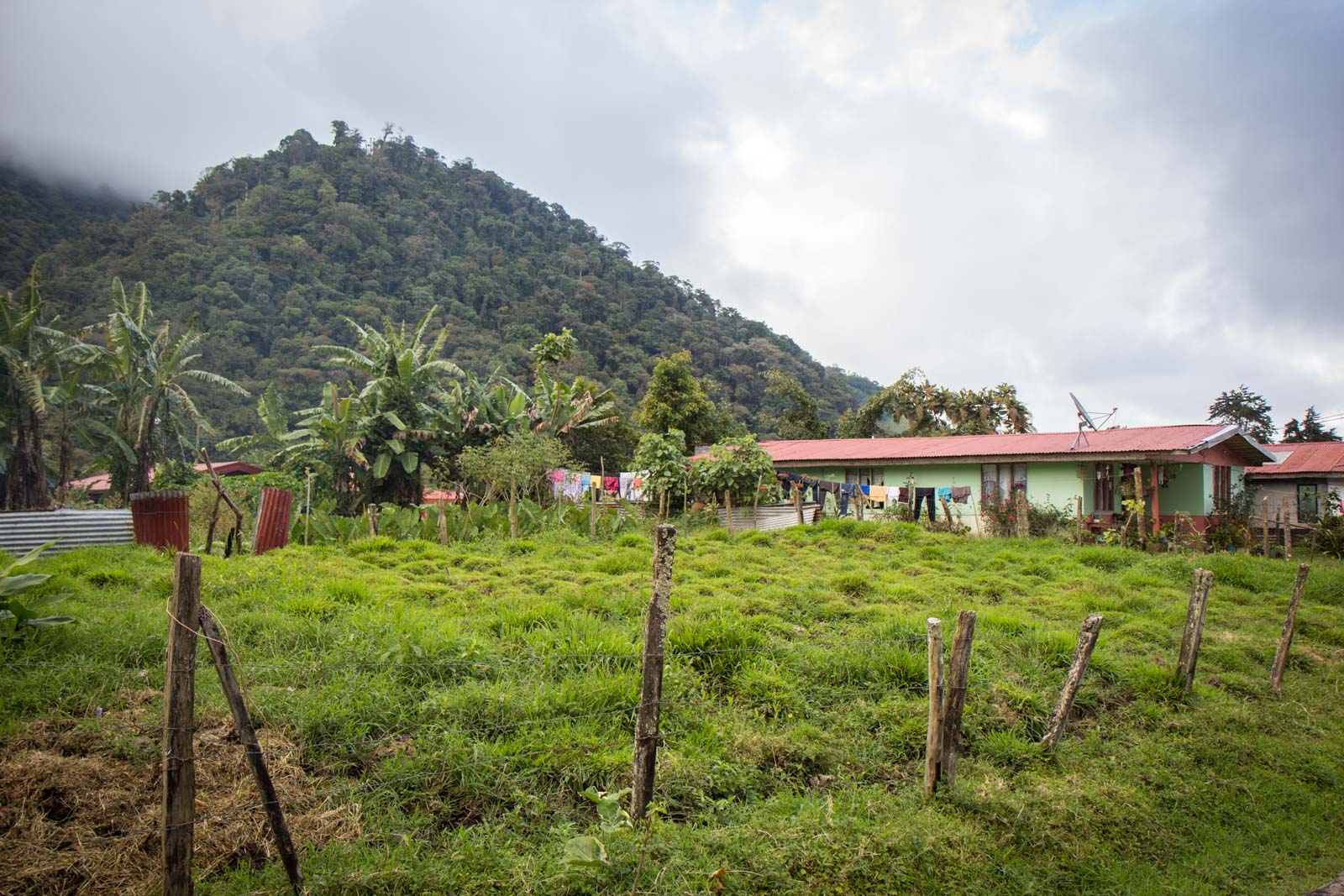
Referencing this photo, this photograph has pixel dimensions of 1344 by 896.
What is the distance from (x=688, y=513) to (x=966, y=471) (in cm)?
810

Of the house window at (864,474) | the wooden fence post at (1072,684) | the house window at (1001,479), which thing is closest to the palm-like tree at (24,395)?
the house window at (864,474)

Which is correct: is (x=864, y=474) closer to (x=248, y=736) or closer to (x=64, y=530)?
(x=64, y=530)

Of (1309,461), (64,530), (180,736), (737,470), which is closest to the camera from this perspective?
(180,736)

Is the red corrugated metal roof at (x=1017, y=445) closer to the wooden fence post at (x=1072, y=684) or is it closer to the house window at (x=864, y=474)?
the house window at (x=864, y=474)

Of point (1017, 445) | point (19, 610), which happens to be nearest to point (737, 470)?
point (1017, 445)

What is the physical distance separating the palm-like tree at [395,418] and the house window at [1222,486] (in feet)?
70.1

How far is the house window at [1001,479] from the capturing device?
19469 mm

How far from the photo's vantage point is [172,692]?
2.91m

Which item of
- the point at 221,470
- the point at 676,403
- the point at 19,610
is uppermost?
the point at 676,403

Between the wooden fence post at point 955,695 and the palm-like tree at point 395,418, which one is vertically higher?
the palm-like tree at point 395,418

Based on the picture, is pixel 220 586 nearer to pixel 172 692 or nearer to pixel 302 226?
pixel 172 692

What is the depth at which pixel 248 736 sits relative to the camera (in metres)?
3.12

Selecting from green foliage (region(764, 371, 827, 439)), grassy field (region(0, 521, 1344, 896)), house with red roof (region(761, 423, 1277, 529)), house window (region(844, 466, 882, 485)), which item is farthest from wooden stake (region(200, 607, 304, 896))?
green foliage (region(764, 371, 827, 439))

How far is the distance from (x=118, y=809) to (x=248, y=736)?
1.44 metres
